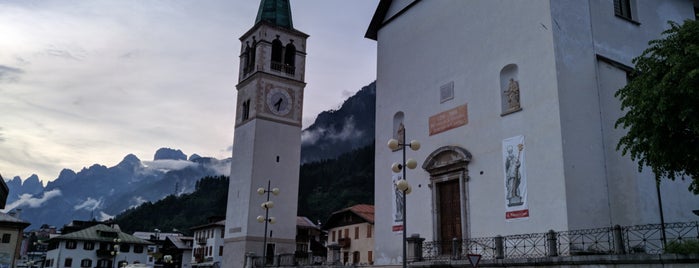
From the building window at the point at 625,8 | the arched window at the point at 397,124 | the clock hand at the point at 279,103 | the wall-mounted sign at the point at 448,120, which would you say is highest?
the clock hand at the point at 279,103

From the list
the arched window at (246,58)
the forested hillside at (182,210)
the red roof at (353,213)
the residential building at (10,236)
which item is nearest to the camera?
the residential building at (10,236)

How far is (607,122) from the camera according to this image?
19.1 m

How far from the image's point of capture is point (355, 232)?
4909 cm

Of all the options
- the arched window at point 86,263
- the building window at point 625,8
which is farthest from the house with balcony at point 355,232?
the arched window at point 86,263

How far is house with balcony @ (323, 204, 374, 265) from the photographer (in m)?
46.9

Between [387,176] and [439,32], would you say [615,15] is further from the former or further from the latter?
[387,176]

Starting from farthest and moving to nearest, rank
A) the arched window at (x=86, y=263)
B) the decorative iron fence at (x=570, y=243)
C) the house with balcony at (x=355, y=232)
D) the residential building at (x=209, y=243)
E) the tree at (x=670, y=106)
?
the residential building at (x=209, y=243) → the arched window at (x=86, y=263) → the house with balcony at (x=355, y=232) → the decorative iron fence at (x=570, y=243) → the tree at (x=670, y=106)

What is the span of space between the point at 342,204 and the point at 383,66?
6517 cm

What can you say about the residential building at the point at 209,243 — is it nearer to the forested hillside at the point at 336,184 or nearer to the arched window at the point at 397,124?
the forested hillside at the point at 336,184

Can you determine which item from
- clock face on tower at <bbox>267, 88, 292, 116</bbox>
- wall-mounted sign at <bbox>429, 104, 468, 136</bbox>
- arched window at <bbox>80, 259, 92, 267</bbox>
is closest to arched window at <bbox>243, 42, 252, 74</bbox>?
clock face on tower at <bbox>267, 88, 292, 116</bbox>

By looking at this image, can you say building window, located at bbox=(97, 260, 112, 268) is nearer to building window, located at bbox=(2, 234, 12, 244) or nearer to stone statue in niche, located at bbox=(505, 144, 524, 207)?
building window, located at bbox=(2, 234, 12, 244)

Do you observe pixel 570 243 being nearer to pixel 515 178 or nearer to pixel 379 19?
pixel 515 178

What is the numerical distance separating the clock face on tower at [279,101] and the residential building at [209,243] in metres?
27.1

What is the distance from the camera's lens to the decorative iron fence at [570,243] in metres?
15.8
